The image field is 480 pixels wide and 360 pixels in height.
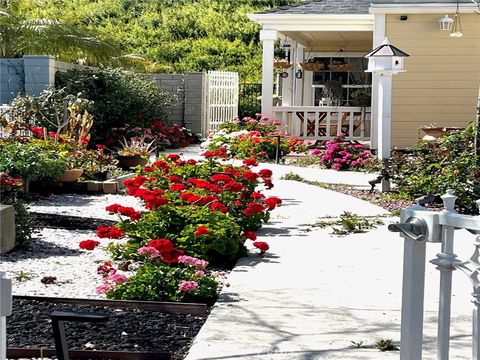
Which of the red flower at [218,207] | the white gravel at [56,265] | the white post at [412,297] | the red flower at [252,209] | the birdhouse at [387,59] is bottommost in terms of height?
the white gravel at [56,265]

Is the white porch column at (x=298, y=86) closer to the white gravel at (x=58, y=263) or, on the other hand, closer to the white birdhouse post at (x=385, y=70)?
the white birdhouse post at (x=385, y=70)

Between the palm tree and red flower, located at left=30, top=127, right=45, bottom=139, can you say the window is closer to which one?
the palm tree

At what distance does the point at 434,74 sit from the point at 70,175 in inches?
Answer: 356

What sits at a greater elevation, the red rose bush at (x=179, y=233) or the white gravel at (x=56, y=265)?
the red rose bush at (x=179, y=233)

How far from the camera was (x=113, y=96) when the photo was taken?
1914 cm

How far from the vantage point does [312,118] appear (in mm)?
22516

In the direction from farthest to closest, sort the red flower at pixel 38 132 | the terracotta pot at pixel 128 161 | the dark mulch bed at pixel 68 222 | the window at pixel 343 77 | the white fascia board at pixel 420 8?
the window at pixel 343 77, the white fascia board at pixel 420 8, the terracotta pot at pixel 128 161, the red flower at pixel 38 132, the dark mulch bed at pixel 68 222

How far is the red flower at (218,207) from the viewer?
810 cm

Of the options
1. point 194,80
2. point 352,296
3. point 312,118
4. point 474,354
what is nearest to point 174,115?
point 194,80

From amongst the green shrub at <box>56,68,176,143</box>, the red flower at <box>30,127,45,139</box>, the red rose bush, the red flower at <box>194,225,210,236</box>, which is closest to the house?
the green shrub at <box>56,68,176,143</box>

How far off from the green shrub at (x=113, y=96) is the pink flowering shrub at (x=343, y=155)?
14.3ft

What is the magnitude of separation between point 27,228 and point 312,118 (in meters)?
14.6

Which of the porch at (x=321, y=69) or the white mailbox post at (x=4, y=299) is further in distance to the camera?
the porch at (x=321, y=69)

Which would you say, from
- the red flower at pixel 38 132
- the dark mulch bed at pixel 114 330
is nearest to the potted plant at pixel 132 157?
the red flower at pixel 38 132
